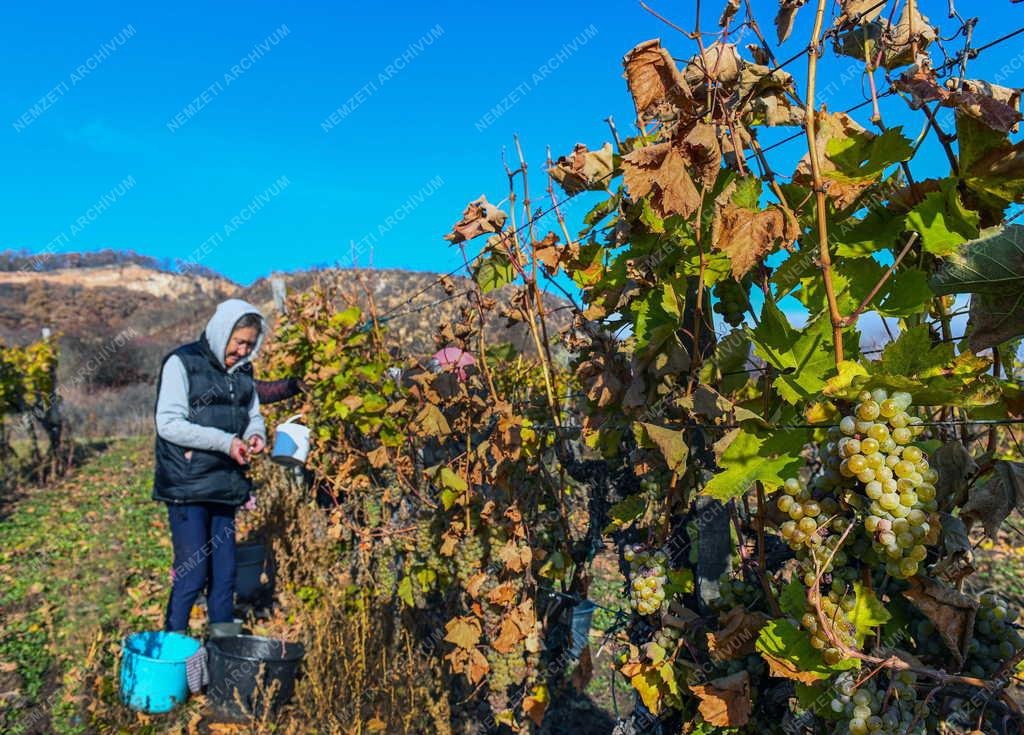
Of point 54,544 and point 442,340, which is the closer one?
point 442,340

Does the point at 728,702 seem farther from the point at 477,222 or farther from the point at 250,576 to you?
the point at 250,576

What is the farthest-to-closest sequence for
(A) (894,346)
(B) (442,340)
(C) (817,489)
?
(B) (442,340), (C) (817,489), (A) (894,346)

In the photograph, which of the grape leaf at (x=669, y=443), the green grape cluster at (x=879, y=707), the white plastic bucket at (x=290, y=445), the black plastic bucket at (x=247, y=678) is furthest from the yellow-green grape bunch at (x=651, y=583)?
the white plastic bucket at (x=290, y=445)

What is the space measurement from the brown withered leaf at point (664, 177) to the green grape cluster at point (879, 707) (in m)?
0.72

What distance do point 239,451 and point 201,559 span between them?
1.82ft

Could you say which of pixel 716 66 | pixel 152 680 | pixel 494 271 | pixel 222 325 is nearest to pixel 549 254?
pixel 494 271

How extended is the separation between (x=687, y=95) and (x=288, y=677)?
3.04 metres

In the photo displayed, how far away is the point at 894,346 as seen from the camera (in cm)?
88

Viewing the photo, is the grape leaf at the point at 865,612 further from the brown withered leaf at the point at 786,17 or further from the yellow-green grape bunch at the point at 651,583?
the brown withered leaf at the point at 786,17

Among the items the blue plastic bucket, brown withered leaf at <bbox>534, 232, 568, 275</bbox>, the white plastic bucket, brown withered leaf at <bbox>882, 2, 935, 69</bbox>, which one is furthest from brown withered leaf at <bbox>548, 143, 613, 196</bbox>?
the blue plastic bucket

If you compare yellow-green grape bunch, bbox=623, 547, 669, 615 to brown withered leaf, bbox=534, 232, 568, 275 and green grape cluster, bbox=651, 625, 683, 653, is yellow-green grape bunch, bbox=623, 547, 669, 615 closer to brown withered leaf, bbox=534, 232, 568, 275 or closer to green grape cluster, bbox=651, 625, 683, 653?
green grape cluster, bbox=651, 625, 683, 653

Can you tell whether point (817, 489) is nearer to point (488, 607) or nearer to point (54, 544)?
point (488, 607)

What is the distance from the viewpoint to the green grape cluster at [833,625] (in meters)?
0.92

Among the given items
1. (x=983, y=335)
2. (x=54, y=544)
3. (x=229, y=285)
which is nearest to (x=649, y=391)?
(x=983, y=335)
